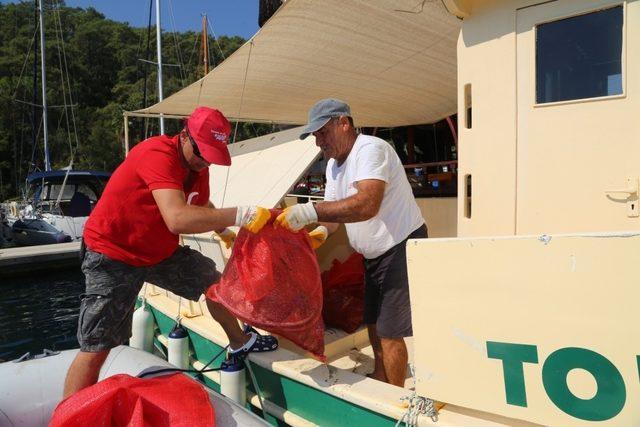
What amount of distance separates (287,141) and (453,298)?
3043mm

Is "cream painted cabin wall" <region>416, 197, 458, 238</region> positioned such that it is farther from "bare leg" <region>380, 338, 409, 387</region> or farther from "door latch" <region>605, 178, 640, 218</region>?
"bare leg" <region>380, 338, 409, 387</region>

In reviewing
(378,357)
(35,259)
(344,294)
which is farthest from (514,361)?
(35,259)

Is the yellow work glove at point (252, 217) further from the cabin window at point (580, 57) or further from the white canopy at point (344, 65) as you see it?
the white canopy at point (344, 65)

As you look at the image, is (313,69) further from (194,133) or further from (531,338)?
(531,338)

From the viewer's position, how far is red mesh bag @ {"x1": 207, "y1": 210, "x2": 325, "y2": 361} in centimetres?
238

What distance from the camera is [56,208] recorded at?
16.6 meters

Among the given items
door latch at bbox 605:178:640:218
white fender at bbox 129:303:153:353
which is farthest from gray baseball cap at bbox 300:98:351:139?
white fender at bbox 129:303:153:353

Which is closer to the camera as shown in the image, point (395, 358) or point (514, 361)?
point (514, 361)

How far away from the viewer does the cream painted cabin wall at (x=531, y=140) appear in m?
2.48

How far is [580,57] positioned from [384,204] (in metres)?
1.32

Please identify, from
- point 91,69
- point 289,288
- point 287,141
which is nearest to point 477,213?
point 289,288

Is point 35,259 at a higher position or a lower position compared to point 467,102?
lower

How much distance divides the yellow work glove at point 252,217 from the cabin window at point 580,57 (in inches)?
65.7

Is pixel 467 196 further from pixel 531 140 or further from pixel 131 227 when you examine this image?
pixel 131 227
